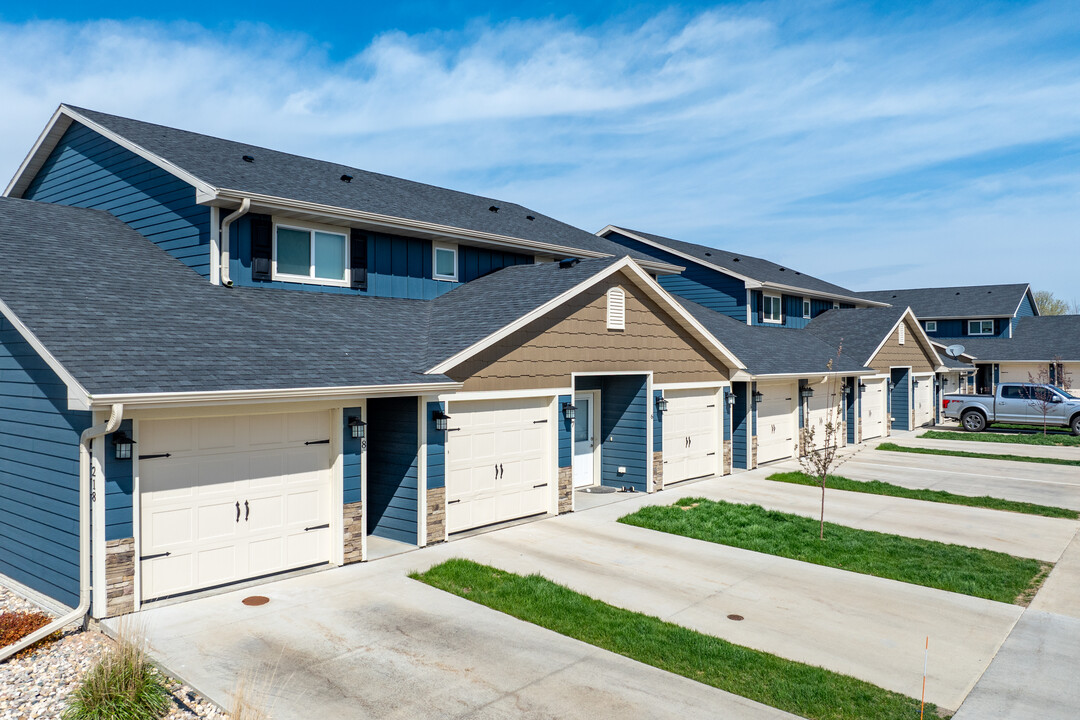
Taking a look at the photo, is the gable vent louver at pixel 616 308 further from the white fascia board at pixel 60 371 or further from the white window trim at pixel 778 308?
the white window trim at pixel 778 308

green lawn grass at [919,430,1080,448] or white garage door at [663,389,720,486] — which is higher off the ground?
white garage door at [663,389,720,486]

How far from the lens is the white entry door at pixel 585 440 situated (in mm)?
16094

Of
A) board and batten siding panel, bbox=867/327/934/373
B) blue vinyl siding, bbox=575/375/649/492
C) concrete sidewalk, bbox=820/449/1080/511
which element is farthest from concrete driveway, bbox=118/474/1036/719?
board and batten siding panel, bbox=867/327/934/373

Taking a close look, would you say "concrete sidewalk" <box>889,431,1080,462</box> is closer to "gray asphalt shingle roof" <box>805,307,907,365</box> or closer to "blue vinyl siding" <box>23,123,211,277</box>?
"gray asphalt shingle roof" <box>805,307,907,365</box>

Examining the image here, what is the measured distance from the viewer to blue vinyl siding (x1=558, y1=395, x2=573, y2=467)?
13523mm

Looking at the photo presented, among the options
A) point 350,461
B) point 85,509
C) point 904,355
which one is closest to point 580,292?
point 350,461

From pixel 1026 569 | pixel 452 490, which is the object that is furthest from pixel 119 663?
pixel 1026 569

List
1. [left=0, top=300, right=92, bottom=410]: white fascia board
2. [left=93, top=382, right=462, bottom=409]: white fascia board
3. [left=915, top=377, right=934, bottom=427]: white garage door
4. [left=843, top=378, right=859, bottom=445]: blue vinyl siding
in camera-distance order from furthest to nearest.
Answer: [left=915, top=377, right=934, bottom=427]: white garage door, [left=843, top=378, right=859, bottom=445]: blue vinyl siding, [left=93, top=382, right=462, bottom=409]: white fascia board, [left=0, top=300, right=92, bottom=410]: white fascia board

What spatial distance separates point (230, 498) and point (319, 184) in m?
7.84

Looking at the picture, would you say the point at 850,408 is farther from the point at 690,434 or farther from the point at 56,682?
the point at 56,682

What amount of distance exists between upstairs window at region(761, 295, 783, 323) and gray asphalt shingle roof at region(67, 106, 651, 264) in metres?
9.41

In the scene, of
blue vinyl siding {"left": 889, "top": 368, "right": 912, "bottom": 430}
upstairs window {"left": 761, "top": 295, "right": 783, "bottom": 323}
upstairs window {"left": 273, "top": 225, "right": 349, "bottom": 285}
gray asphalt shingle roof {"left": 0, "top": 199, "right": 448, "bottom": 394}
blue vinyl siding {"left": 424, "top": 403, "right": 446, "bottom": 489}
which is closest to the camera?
gray asphalt shingle roof {"left": 0, "top": 199, "right": 448, "bottom": 394}

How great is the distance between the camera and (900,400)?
95.9ft

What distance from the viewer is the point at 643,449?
51.8 ft
